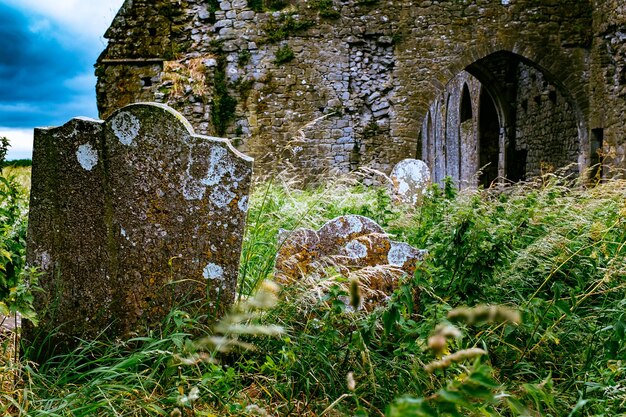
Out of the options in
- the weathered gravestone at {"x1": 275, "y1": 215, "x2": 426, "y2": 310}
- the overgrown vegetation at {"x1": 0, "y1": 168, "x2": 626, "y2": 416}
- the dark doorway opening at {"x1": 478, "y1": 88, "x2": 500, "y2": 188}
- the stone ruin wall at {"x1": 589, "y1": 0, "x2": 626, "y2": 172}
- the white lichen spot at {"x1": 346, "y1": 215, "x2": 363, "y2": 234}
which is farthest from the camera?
the dark doorway opening at {"x1": 478, "y1": 88, "x2": 500, "y2": 188}

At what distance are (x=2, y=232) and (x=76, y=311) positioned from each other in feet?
6.40

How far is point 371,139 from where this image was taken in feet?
37.8

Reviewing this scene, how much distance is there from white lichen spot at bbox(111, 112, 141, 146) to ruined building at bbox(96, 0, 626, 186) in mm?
8231

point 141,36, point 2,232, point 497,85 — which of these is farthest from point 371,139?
point 2,232

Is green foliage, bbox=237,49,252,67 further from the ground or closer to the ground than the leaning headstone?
further from the ground

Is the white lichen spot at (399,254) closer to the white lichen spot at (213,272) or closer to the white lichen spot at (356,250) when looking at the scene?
the white lichen spot at (356,250)

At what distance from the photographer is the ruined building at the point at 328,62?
11414mm

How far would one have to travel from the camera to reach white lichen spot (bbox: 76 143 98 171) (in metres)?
3.17

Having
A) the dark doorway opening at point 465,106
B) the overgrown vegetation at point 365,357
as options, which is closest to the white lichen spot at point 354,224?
the overgrown vegetation at point 365,357

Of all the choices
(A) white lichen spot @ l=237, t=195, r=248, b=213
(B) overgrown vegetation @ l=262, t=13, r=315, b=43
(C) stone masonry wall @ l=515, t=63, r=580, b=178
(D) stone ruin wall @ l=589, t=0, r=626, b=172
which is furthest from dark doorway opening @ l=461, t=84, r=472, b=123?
(A) white lichen spot @ l=237, t=195, r=248, b=213

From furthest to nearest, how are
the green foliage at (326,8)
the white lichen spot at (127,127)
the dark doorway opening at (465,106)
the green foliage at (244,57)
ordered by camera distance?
1. the dark doorway opening at (465,106)
2. the green foliage at (244,57)
3. the green foliage at (326,8)
4. the white lichen spot at (127,127)

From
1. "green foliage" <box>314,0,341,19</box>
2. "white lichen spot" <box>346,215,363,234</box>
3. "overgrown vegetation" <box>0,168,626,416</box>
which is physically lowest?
"overgrown vegetation" <box>0,168,626,416</box>

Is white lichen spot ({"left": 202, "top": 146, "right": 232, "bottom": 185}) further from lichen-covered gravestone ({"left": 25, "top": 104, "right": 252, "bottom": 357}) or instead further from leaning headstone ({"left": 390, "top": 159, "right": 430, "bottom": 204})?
leaning headstone ({"left": 390, "top": 159, "right": 430, "bottom": 204})

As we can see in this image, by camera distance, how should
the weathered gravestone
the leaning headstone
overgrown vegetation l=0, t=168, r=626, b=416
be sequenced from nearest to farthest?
overgrown vegetation l=0, t=168, r=626, b=416 < the weathered gravestone < the leaning headstone
